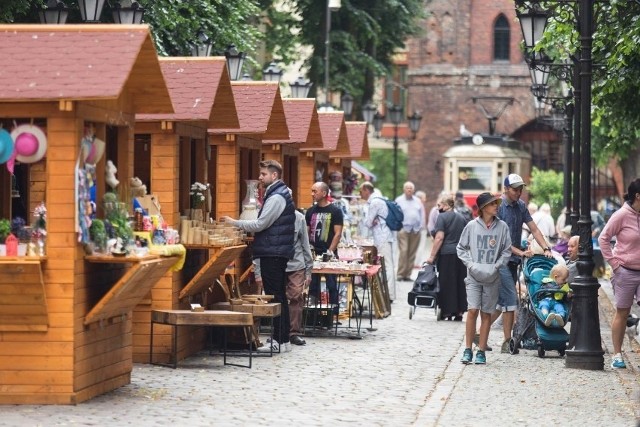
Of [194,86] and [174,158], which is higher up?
[194,86]

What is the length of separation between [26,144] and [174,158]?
364 cm

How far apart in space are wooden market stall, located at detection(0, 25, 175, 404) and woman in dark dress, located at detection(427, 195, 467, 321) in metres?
10.8

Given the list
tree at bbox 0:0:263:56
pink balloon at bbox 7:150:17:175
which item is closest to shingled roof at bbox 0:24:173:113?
pink balloon at bbox 7:150:17:175

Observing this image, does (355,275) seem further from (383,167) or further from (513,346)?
(383,167)

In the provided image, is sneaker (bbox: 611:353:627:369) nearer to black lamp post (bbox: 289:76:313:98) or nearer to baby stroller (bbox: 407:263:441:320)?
baby stroller (bbox: 407:263:441:320)

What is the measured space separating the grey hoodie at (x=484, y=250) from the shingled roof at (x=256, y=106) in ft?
10.3

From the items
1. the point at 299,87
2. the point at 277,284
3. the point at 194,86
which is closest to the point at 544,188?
→ the point at 299,87

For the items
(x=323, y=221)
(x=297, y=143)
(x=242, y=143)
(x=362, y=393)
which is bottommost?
(x=362, y=393)

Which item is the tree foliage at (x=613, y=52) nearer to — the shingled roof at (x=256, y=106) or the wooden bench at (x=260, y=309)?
the shingled roof at (x=256, y=106)

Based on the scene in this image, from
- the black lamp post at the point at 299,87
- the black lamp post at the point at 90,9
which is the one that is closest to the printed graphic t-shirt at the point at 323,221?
the black lamp post at the point at 90,9

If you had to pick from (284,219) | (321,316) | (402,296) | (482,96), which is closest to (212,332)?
(284,219)

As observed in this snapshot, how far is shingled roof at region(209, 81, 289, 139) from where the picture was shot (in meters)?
18.8

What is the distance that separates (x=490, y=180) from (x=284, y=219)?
42975 mm

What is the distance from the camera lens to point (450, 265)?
23.3 m
